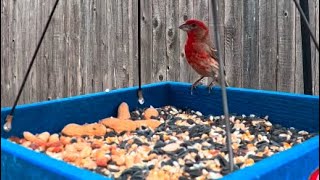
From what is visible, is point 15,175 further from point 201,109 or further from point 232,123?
point 201,109

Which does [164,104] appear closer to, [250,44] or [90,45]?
[250,44]

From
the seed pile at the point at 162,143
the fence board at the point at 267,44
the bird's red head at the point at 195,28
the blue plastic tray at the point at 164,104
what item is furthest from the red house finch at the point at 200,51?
the fence board at the point at 267,44

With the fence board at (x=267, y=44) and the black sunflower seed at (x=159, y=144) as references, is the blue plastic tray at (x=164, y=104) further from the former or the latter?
the fence board at (x=267, y=44)

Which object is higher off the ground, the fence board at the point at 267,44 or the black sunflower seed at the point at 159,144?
the fence board at the point at 267,44

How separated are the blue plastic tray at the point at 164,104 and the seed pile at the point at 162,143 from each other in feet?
0.19

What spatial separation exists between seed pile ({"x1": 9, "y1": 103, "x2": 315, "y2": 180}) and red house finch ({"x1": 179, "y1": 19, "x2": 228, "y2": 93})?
0.53 metres

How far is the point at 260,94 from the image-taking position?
2.25m

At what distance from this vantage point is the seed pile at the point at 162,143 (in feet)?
4.94

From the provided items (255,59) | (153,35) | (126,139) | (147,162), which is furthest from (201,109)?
(153,35)

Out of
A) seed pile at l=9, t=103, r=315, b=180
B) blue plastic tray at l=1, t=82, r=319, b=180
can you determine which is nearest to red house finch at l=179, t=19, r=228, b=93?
blue plastic tray at l=1, t=82, r=319, b=180

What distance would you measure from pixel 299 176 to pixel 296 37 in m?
2.23

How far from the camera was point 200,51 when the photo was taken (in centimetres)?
291

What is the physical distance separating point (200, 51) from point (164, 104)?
18.8 inches

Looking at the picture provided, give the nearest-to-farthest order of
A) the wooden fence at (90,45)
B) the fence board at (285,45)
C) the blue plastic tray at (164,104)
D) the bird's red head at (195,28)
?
the blue plastic tray at (164,104), the bird's red head at (195,28), the fence board at (285,45), the wooden fence at (90,45)
